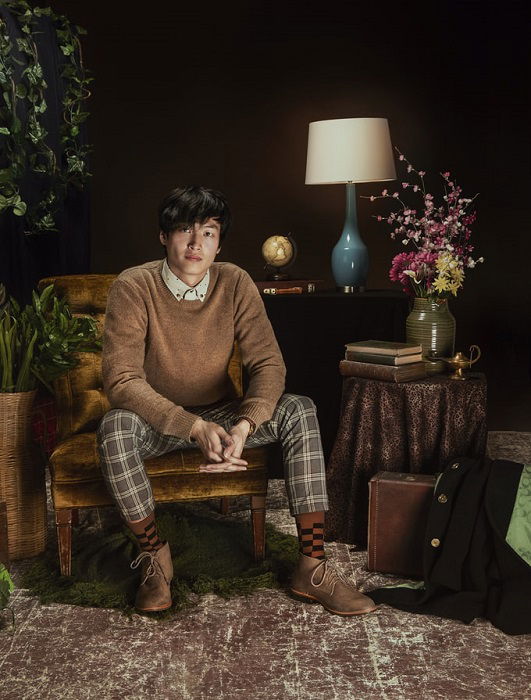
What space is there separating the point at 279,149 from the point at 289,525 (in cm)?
225

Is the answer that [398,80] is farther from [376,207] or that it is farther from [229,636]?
[229,636]

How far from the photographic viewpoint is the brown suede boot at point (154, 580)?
2273 mm

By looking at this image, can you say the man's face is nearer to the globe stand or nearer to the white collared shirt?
the white collared shirt

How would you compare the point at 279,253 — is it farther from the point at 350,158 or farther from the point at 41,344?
the point at 41,344

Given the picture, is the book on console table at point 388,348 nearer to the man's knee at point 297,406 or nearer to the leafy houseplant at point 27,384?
the man's knee at point 297,406

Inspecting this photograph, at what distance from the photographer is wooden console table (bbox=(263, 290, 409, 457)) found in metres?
3.33

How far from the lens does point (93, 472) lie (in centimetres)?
242

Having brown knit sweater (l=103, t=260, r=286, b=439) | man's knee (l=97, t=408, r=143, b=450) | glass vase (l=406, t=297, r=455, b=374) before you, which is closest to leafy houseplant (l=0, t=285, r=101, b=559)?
brown knit sweater (l=103, t=260, r=286, b=439)

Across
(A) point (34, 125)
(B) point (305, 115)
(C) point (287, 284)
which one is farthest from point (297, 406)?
(B) point (305, 115)

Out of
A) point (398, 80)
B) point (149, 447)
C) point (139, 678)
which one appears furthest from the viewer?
point (398, 80)

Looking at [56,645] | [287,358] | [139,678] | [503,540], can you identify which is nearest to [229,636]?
[139,678]

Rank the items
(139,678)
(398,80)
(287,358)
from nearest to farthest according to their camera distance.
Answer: (139,678), (287,358), (398,80)

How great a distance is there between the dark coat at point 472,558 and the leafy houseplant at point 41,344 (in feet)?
→ 3.95

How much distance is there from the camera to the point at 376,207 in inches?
173
